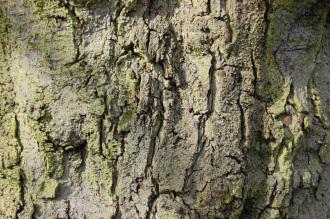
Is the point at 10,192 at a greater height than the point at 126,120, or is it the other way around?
the point at 126,120

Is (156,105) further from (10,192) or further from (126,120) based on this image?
(10,192)

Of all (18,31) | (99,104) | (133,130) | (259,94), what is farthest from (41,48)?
(259,94)

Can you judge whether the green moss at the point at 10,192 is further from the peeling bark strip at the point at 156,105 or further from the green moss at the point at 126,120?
the green moss at the point at 126,120

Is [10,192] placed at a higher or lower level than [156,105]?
lower

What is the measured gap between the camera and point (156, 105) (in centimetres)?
126

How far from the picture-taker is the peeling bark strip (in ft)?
4.02

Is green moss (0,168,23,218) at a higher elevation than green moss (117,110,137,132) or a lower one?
lower

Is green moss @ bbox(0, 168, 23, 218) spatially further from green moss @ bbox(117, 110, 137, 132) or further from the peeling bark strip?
green moss @ bbox(117, 110, 137, 132)

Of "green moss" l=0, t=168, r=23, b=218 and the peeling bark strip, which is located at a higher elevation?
the peeling bark strip

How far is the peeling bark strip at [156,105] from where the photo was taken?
1.22 m

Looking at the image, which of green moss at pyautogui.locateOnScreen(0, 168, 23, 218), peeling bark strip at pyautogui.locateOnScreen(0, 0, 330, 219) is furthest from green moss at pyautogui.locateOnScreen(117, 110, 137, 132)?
green moss at pyautogui.locateOnScreen(0, 168, 23, 218)

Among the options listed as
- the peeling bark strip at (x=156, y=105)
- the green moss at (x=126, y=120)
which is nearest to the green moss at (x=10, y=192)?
the peeling bark strip at (x=156, y=105)

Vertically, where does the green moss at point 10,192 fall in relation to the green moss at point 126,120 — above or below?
below

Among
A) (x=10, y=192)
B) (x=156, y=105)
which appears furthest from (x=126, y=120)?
(x=10, y=192)
